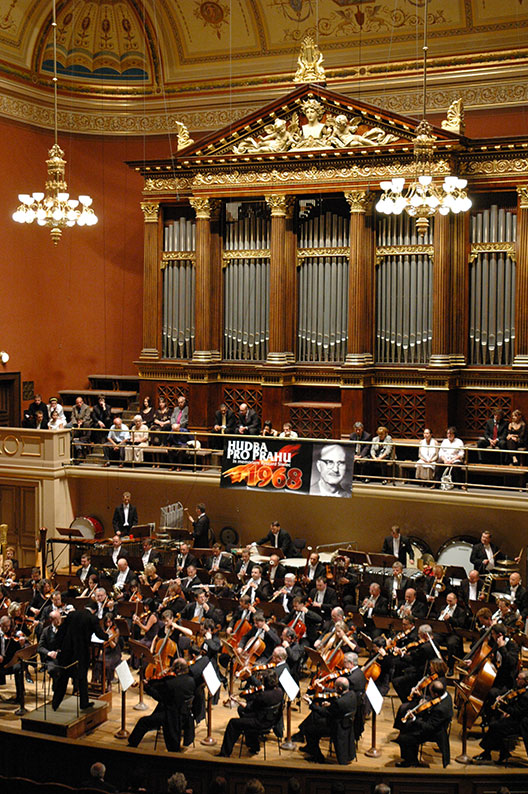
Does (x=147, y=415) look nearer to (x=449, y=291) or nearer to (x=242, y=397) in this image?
(x=242, y=397)

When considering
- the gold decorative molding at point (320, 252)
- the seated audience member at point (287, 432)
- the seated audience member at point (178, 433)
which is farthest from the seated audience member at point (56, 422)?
the gold decorative molding at point (320, 252)

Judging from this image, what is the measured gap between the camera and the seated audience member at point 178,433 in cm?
1721

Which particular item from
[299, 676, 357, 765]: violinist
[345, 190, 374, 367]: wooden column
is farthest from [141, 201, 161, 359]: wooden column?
[299, 676, 357, 765]: violinist

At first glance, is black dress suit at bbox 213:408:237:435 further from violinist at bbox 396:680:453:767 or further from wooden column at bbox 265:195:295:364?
violinist at bbox 396:680:453:767

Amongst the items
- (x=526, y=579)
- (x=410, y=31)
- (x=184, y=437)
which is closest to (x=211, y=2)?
(x=410, y=31)

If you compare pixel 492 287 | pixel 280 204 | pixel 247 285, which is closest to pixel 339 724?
pixel 492 287

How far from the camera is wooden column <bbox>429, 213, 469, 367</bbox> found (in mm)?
16547

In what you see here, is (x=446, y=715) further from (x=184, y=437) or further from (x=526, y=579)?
(x=184, y=437)

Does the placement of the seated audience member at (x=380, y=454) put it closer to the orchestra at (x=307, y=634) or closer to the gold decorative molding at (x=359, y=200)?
the orchestra at (x=307, y=634)

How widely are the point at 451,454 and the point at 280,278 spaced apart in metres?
4.65

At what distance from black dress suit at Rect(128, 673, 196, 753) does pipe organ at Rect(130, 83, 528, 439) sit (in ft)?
24.6

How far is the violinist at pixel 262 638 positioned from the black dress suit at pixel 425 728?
1.96 m

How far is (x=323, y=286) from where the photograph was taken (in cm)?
1777

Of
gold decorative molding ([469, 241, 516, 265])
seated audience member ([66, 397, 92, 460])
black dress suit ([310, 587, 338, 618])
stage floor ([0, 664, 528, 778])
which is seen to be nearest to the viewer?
stage floor ([0, 664, 528, 778])
